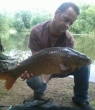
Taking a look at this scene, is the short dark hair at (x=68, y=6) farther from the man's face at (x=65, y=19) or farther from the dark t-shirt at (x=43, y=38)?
the dark t-shirt at (x=43, y=38)

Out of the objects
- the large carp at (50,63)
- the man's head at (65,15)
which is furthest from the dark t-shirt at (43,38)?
the large carp at (50,63)

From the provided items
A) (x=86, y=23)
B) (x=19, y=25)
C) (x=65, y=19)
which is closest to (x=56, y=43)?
(x=65, y=19)

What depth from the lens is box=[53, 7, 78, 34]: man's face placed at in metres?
1.95

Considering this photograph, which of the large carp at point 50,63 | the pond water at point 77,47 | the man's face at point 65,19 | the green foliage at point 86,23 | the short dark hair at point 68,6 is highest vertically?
the short dark hair at point 68,6

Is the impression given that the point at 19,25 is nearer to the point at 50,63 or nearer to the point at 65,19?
the point at 65,19

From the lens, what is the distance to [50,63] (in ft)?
5.48

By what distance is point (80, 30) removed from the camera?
31609mm

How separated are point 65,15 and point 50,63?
558 millimetres

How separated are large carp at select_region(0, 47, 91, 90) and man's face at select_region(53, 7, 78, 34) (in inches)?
13.8

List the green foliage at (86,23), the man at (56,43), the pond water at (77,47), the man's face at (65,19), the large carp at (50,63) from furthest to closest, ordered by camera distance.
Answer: the green foliage at (86,23) < the pond water at (77,47) < the man at (56,43) < the man's face at (65,19) < the large carp at (50,63)

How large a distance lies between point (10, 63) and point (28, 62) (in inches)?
68.6

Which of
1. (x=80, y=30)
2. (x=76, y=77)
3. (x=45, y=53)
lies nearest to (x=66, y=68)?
(x=45, y=53)

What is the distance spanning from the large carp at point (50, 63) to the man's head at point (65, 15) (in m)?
0.36

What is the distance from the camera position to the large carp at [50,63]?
65.7 inches
